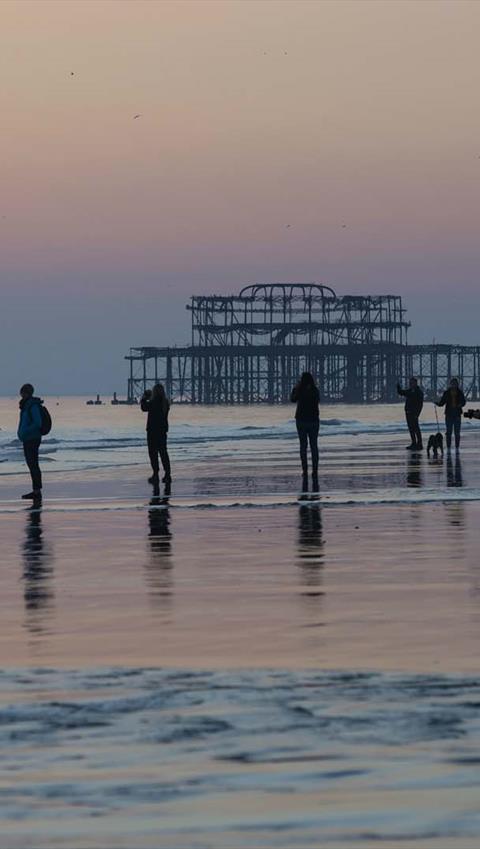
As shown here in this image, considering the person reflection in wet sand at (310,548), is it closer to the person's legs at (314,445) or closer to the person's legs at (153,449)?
the person's legs at (314,445)

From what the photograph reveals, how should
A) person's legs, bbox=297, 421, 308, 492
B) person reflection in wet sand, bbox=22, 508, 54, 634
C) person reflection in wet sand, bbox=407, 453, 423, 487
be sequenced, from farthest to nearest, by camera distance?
person's legs, bbox=297, 421, 308, 492
person reflection in wet sand, bbox=407, 453, 423, 487
person reflection in wet sand, bbox=22, 508, 54, 634

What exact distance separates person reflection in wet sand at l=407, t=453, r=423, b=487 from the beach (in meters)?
7.42

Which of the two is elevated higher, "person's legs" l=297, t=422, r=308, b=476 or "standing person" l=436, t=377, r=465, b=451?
"standing person" l=436, t=377, r=465, b=451

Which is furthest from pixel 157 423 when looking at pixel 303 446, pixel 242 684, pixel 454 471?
pixel 242 684

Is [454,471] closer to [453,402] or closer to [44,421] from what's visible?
[453,402]

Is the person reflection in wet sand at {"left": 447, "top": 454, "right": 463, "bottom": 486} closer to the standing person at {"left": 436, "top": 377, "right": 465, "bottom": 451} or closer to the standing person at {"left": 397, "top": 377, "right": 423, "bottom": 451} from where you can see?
the standing person at {"left": 436, "top": 377, "right": 465, "bottom": 451}

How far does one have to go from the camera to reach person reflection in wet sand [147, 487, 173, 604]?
1174 cm

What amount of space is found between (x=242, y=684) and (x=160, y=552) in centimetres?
710

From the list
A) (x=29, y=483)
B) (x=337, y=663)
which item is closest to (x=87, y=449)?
(x=29, y=483)

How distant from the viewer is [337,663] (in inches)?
325

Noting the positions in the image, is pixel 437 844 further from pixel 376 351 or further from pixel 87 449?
pixel 376 351

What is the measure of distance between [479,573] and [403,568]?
2.30 ft

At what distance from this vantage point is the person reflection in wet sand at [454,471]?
996 inches

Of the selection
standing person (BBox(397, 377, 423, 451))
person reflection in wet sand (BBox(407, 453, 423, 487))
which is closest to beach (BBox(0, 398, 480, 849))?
person reflection in wet sand (BBox(407, 453, 423, 487))
